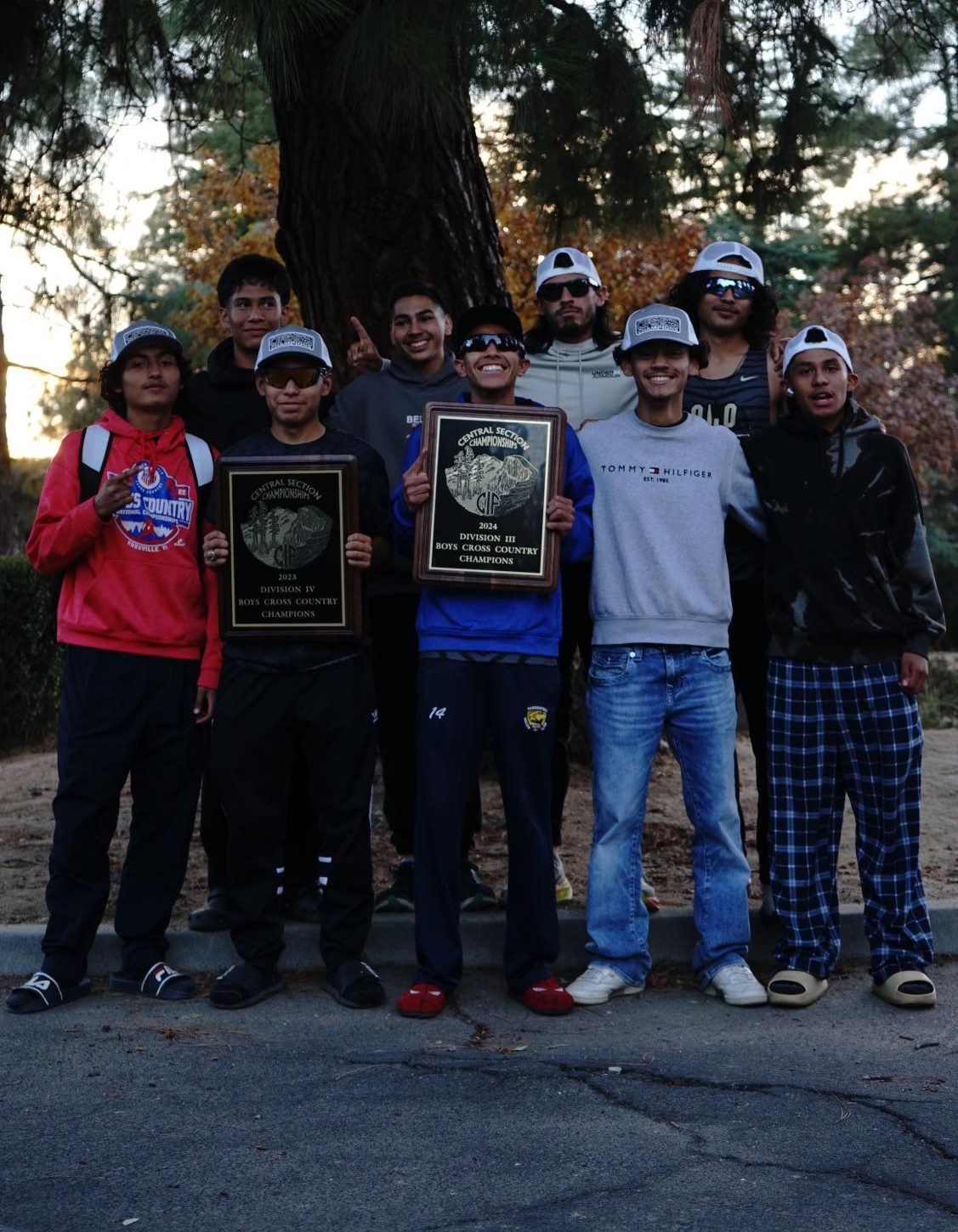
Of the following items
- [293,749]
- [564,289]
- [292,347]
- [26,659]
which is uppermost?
[564,289]

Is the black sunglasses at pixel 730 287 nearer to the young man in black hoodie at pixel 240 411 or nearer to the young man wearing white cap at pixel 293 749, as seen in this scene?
the young man wearing white cap at pixel 293 749

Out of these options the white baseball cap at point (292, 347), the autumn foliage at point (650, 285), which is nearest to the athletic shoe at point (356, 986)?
the white baseball cap at point (292, 347)

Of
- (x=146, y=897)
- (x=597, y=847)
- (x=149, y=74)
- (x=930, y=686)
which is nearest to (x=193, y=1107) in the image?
(x=146, y=897)

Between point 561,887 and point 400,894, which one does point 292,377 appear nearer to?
point 400,894

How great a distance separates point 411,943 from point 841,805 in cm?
168

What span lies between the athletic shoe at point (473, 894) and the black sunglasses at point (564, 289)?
2.23 m

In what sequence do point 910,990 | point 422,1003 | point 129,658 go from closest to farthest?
point 422,1003 → point 910,990 → point 129,658

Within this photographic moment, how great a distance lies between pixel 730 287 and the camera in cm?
561

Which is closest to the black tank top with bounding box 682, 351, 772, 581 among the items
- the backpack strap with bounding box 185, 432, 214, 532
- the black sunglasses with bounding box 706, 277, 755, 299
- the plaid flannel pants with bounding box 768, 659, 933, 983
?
the black sunglasses with bounding box 706, 277, 755, 299

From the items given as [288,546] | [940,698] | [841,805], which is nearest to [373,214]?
[288,546]

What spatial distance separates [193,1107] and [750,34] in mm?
5139

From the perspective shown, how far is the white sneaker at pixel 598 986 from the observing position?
512 cm

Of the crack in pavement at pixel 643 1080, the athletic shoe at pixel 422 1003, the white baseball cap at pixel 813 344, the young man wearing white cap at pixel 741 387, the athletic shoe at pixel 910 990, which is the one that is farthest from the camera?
the young man wearing white cap at pixel 741 387

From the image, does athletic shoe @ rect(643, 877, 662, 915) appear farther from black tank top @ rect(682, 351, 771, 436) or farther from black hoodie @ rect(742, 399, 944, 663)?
→ black tank top @ rect(682, 351, 771, 436)
